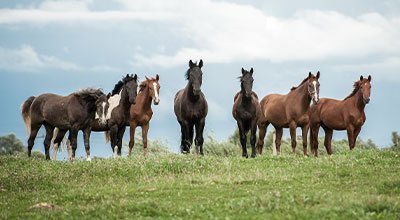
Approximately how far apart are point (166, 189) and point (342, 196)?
5.14 meters

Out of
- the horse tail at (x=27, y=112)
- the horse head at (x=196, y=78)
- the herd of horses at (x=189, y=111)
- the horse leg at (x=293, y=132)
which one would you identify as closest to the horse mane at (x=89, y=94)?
the herd of horses at (x=189, y=111)

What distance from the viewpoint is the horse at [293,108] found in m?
30.8

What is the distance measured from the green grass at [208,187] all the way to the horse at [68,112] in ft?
8.26

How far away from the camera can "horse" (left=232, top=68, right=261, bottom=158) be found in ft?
96.5

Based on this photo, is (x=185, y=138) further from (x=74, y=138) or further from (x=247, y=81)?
(x=74, y=138)

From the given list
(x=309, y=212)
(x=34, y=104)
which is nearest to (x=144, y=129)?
(x=34, y=104)

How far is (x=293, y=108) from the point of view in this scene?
3155cm

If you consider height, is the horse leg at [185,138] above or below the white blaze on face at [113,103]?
below

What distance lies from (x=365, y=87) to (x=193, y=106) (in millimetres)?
8036

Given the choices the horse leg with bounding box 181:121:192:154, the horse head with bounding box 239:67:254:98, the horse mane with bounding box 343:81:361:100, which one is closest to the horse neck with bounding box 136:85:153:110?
the horse leg with bounding box 181:121:192:154

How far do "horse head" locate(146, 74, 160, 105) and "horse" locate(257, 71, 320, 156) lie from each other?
223 inches

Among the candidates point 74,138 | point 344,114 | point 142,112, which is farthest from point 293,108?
point 74,138

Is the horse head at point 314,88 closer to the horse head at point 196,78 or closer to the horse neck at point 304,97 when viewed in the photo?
the horse neck at point 304,97

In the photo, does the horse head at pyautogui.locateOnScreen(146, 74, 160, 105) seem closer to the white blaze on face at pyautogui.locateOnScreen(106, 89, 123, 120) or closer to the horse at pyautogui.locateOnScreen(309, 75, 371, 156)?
the white blaze on face at pyautogui.locateOnScreen(106, 89, 123, 120)
